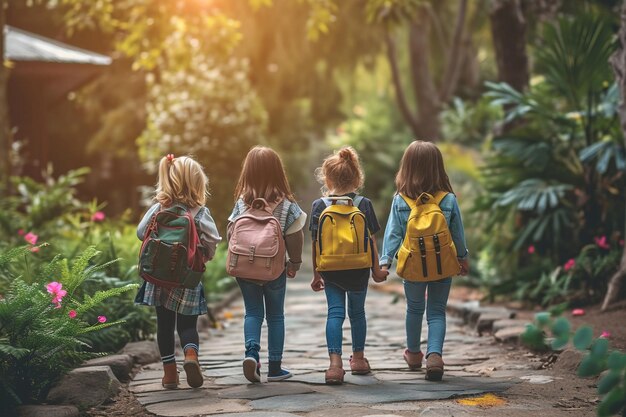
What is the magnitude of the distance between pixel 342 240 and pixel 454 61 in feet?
48.6

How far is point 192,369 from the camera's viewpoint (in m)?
5.94

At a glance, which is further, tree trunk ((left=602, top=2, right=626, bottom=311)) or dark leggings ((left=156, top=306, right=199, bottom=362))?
tree trunk ((left=602, top=2, right=626, bottom=311))

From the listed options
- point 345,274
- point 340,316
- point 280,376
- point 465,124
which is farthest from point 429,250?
point 465,124

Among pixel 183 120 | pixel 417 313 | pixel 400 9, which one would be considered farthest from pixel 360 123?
pixel 417 313

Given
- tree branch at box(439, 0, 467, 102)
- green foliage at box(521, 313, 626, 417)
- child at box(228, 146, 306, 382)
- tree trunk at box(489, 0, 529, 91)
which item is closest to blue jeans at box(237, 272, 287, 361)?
child at box(228, 146, 306, 382)

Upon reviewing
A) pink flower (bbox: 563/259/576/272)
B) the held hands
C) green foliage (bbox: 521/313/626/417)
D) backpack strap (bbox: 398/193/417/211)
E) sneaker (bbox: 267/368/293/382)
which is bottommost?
sneaker (bbox: 267/368/293/382)

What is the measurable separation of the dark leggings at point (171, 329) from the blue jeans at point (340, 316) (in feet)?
2.74

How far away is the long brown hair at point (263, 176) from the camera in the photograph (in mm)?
6289

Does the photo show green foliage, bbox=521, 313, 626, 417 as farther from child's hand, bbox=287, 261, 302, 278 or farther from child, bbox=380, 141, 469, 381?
child's hand, bbox=287, 261, 302, 278

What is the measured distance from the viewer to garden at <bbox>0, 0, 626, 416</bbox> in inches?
247

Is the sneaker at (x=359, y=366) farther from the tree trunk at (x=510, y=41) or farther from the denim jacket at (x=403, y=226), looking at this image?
the tree trunk at (x=510, y=41)

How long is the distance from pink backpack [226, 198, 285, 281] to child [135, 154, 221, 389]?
15 centimetres

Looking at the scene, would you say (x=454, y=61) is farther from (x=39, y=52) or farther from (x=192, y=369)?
(x=192, y=369)

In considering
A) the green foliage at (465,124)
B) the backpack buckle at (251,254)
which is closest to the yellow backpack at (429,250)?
the backpack buckle at (251,254)
